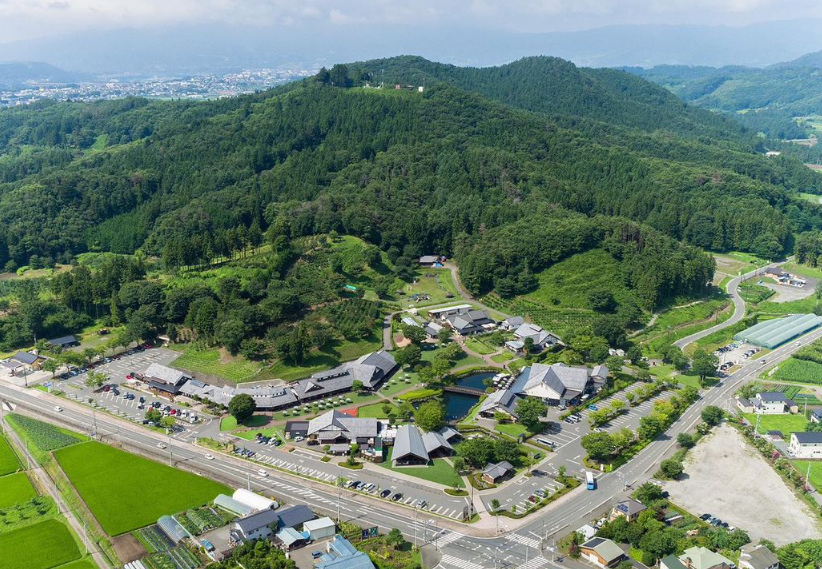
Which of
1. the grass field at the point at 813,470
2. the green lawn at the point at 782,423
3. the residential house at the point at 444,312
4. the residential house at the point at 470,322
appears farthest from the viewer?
the residential house at the point at 444,312

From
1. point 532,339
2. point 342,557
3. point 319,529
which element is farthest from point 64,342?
point 532,339

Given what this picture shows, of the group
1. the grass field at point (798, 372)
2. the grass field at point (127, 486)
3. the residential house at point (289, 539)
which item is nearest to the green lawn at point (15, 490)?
the grass field at point (127, 486)

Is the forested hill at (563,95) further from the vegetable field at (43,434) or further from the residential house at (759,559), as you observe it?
the residential house at (759,559)

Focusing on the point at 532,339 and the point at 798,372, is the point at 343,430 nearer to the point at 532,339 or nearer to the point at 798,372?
the point at 532,339

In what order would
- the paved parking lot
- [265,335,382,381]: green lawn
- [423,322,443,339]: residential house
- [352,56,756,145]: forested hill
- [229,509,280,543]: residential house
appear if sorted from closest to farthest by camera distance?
1. [229,509,280,543]: residential house
2. the paved parking lot
3. [265,335,382,381]: green lawn
4. [423,322,443,339]: residential house
5. [352,56,756,145]: forested hill

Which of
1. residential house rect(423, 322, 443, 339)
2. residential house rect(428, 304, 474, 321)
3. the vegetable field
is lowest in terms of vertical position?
the vegetable field

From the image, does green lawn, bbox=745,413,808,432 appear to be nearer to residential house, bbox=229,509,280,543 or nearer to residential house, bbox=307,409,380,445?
residential house, bbox=307,409,380,445

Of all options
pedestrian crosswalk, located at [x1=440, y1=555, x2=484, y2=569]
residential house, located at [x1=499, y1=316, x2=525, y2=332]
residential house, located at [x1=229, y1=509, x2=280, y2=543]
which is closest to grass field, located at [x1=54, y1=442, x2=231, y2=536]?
residential house, located at [x1=229, y1=509, x2=280, y2=543]
